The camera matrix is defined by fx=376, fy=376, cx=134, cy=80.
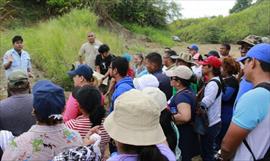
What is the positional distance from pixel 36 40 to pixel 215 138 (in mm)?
7937

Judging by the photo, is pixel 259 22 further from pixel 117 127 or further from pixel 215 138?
pixel 117 127

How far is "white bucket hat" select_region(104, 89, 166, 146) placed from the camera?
2055 millimetres

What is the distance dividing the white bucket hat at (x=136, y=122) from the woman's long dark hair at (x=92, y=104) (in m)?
1.16

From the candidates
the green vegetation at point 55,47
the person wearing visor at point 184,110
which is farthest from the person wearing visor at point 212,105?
the green vegetation at point 55,47

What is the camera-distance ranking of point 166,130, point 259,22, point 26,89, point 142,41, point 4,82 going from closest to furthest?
Answer: point 166,130 < point 26,89 < point 4,82 < point 142,41 < point 259,22

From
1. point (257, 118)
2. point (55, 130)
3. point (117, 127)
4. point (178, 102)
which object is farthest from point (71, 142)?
point (178, 102)

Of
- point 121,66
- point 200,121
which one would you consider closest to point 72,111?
point 121,66

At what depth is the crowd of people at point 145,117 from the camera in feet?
6.93

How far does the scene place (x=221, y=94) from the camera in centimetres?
475

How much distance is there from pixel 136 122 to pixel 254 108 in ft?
3.14

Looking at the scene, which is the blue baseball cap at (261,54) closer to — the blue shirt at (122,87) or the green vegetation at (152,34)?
the blue shirt at (122,87)

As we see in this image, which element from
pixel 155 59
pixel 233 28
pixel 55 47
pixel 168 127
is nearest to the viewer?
pixel 168 127

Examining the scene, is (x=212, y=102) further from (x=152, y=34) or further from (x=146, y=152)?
(x=152, y=34)

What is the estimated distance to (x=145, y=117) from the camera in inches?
82.2
